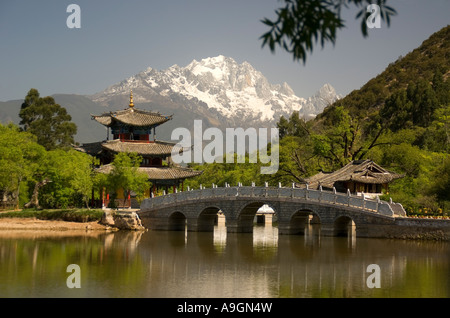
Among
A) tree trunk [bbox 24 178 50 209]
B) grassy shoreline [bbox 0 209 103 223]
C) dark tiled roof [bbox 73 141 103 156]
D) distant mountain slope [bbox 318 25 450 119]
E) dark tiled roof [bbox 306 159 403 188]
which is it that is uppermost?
distant mountain slope [bbox 318 25 450 119]

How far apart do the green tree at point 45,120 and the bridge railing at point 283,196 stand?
37323 mm

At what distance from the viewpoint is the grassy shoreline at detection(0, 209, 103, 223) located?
42.6m

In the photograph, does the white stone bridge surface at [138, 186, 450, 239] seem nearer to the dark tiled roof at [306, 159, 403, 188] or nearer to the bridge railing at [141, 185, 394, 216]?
the bridge railing at [141, 185, 394, 216]

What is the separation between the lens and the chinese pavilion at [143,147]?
1946 inches

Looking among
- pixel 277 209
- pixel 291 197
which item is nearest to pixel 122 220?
pixel 277 209

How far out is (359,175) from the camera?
132 feet

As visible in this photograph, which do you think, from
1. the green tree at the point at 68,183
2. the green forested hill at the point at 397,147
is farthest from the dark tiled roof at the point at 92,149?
the green forested hill at the point at 397,147

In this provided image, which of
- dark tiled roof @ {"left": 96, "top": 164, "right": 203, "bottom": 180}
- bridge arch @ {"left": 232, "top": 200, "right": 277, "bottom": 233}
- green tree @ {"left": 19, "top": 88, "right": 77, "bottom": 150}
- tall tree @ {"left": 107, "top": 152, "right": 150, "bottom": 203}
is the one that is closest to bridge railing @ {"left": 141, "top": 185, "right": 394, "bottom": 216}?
bridge arch @ {"left": 232, "top": 200, "right": 277, "bottom": 233}

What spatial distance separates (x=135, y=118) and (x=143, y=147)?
9.77ft

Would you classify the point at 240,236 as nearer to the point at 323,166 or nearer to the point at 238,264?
the point at 238,264

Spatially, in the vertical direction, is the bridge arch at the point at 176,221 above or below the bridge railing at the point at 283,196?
below

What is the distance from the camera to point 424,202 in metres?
34.7

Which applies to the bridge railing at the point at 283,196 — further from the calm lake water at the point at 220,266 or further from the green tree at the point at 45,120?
the green tree at the point at 45,120

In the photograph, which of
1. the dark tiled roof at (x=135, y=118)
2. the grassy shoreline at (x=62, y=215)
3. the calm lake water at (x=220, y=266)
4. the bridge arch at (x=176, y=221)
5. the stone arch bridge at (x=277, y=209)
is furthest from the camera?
the dark tiled roof at (x=135, y=118)
